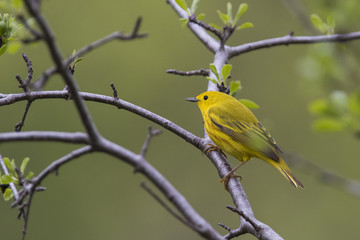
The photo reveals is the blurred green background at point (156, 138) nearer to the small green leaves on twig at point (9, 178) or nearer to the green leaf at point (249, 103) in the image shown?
the green leaf at point (249, 103)

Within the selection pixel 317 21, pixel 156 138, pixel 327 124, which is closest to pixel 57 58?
pixel 327 124

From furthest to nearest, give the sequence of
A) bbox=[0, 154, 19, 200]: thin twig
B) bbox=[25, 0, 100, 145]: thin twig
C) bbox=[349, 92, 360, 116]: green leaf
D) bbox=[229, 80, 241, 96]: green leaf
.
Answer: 1. bbox=[229, 80, 241, 96]: green leaf
2. bbox=[0, 154, 19, 200]: thin twig
3. bbox=[349, 92, 360, 116]: green leaf
4. bbox=[25, 0, 100, 145]: thin twig

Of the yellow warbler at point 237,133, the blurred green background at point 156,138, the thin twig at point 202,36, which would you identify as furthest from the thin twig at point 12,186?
the blurred green background at point 156,138

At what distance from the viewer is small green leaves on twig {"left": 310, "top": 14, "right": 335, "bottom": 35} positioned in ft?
11.4

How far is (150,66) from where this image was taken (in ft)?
32.2

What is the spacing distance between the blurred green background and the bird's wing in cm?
463

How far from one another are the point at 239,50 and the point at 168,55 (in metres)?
5.66

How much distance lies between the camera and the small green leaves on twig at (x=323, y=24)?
3472mm

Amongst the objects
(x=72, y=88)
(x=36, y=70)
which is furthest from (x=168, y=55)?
(x=72, y=88)

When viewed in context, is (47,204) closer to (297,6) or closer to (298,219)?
(298,219)

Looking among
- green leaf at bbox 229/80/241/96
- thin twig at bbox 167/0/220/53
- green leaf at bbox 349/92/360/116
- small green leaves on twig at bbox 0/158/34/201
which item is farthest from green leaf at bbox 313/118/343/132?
thin twig at bbox 167/0/220/53

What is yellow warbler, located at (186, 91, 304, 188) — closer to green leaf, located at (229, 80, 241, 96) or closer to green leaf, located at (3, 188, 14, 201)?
green leaf, located at (229, 80, 241, 96)

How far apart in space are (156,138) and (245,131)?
557 cm

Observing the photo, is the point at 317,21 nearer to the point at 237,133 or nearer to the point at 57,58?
the point at 237,133
